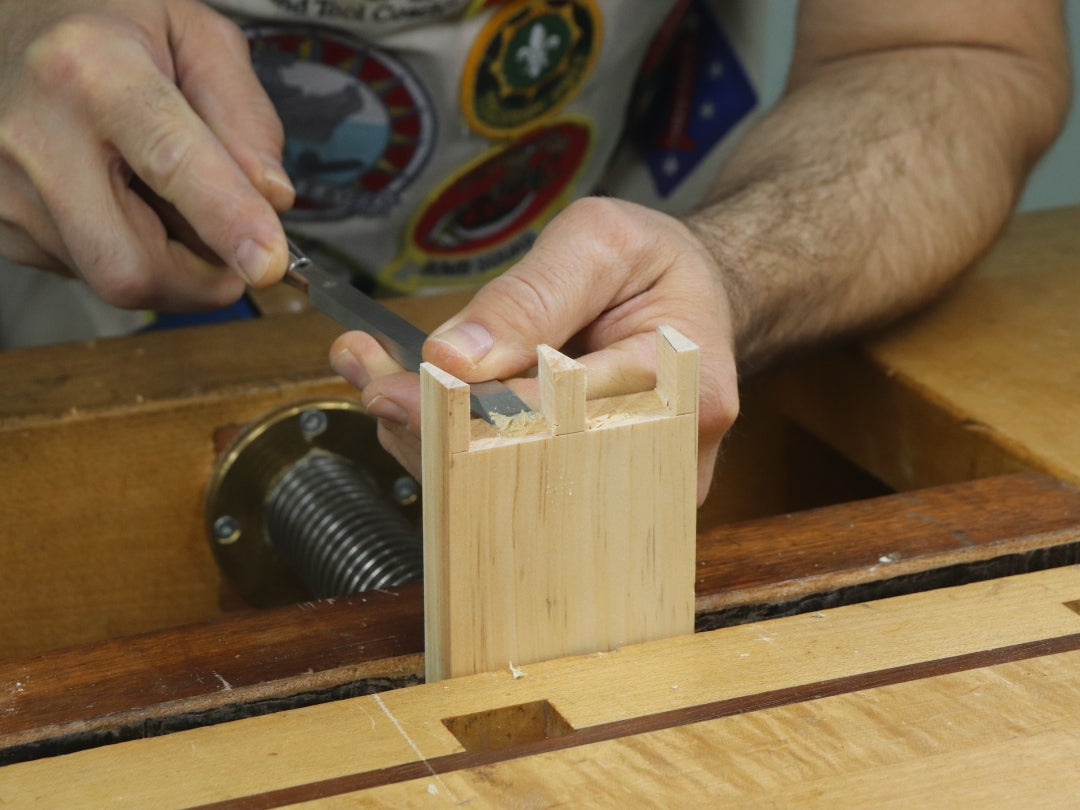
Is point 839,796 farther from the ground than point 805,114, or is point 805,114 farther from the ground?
point 805,114

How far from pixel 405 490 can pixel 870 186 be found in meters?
0.47

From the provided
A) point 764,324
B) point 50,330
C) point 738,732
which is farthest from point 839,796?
point 50,330

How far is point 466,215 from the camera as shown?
1408mm

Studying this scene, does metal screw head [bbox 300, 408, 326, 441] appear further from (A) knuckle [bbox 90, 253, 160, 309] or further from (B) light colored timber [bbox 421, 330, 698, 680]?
(B) light colored timber [bbox 421, 330, 698, 680]

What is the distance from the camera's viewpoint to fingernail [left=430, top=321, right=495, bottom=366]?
1.92ft

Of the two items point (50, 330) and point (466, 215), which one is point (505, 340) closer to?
point (466, 215)

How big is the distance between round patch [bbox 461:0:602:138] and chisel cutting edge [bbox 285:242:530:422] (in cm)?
55

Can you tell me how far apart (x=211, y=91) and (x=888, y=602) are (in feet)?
2.01

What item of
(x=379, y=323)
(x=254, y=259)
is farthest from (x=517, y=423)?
(x=254, y=259)

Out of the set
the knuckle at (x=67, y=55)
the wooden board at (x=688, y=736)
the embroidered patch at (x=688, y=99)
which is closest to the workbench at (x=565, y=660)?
the wooden board at (x=688, y=736)

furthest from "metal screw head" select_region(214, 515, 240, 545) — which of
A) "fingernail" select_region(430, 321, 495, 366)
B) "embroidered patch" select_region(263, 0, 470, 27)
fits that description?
"embroidered patch" select_region(263, 0, 470, 27)

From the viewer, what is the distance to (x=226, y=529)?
865 millimetres

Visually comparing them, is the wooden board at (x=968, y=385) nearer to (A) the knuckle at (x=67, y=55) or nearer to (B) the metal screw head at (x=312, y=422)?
(B) the metal screw head at (x=312, y=422)

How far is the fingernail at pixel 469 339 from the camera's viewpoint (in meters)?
0.58
